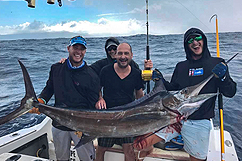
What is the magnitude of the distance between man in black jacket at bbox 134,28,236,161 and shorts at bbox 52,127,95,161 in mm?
627

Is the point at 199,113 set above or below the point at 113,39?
below

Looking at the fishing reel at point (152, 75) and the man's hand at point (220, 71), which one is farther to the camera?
the fishing reel at point (152, 75)

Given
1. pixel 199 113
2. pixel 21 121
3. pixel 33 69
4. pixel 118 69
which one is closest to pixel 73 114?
pixel 118 69

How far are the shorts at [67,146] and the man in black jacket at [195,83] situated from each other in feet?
2.06

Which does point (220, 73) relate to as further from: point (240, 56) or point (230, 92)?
point (240, 56)

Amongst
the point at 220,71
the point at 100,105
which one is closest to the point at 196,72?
the point at 220,71

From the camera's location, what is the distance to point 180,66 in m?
2.71

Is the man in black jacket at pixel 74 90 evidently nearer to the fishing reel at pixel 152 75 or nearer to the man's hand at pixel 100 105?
the man's hand at pixel 100 105

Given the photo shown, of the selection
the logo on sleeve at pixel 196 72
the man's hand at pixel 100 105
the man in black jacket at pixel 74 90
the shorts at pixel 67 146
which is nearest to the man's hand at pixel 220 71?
the logo on sleeve at pixel 196 72

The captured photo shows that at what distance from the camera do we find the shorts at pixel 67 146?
8.35 feet

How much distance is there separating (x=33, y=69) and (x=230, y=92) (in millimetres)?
13576

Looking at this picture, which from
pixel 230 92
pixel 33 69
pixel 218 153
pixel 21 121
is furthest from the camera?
pixel 33 69

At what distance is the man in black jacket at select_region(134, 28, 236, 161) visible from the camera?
2379mm

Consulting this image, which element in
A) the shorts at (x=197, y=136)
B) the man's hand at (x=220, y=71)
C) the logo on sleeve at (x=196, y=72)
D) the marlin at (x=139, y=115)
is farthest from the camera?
the logo on sleeve at (x=196, y=72)
